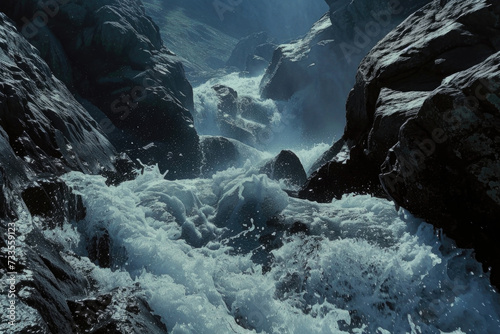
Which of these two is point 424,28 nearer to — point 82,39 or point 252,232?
point 252,232

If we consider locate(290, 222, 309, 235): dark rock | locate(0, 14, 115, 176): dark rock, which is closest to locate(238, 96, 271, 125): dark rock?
locate(0, 14, 115, 176): dark rock

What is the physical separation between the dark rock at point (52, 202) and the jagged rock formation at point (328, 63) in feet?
148

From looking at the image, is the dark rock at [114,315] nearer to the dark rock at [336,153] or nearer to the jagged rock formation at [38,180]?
the jagged rock formation at [38,180]

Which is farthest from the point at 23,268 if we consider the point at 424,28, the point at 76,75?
the point at 76,75

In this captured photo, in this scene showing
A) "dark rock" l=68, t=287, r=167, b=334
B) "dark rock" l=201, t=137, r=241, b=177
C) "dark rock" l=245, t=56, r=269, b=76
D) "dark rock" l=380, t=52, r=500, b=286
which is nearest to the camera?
"dark rock" l=68, t=287, r=167, b=334

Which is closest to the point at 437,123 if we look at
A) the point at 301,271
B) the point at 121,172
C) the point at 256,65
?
the point at 301,271

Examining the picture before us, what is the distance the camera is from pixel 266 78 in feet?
211

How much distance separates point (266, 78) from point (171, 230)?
56.5 meters

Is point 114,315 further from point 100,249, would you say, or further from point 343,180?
point 343,180

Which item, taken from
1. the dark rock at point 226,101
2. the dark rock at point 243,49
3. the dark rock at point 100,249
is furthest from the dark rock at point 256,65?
the dark rock at point 100,249

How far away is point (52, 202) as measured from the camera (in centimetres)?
746

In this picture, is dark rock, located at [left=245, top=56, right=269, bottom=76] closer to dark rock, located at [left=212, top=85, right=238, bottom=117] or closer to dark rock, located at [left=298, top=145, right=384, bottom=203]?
dark rock, located at [left=212, top=85, right=238, bottom=117]

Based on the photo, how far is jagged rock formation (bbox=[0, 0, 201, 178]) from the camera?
25281 mm

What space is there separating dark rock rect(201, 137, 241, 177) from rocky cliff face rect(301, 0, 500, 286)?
711 inches
